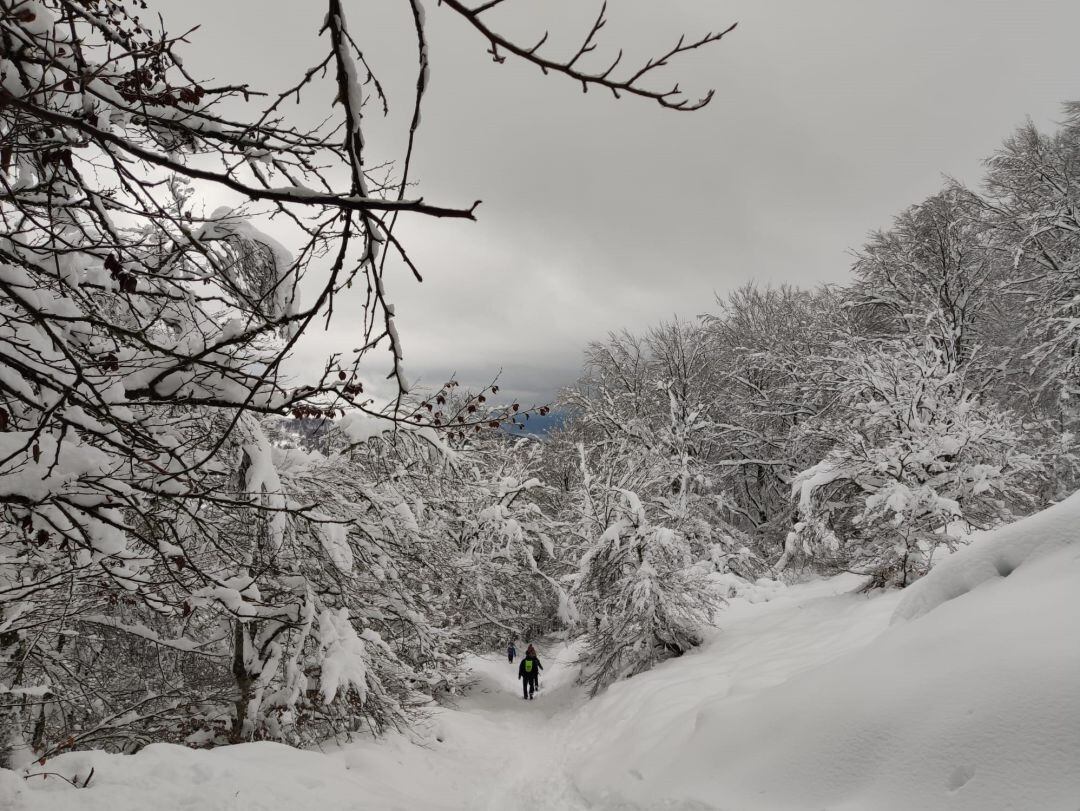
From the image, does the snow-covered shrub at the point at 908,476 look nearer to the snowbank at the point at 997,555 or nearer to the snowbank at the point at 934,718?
the snowbank at the point at 997,555

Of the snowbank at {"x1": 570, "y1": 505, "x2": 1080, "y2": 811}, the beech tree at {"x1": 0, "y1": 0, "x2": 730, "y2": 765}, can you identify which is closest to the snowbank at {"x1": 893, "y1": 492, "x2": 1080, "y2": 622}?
the snowbank at {"x1": 570, "y1": 505, "x2": 1080, "y2": 811}

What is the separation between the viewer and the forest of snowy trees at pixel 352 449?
2145mm

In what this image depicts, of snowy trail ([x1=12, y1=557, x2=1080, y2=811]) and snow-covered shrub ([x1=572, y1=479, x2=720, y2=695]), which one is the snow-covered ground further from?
snow-covered shrub ([x1=572, y1=479, x2=720, y2=695])

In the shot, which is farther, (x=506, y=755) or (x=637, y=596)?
(x=637, y=596)

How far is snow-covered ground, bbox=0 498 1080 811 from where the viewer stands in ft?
7.55

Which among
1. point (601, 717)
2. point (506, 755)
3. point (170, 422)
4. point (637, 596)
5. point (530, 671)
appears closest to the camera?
point (170, 422)

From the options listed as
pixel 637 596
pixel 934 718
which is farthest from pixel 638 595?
pixel 934 718

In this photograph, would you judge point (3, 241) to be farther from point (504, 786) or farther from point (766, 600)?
point (766, 600)

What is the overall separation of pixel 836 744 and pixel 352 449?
351 cm

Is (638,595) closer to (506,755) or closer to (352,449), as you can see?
(506,755)

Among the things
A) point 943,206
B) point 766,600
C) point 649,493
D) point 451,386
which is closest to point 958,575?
point 451,386

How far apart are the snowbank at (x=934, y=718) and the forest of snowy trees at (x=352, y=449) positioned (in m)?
2.40

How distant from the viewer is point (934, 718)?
2.58 meters

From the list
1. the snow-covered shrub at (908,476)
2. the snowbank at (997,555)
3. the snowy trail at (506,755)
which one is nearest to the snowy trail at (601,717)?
the snowy trail at (506,755)
